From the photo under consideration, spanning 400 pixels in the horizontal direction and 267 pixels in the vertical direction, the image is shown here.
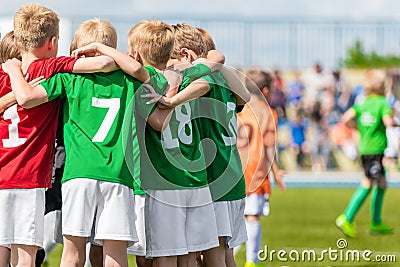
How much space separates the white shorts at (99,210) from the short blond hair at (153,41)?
79 cm

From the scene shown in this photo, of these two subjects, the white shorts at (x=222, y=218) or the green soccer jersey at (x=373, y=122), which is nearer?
the white shorts at (x=222, y=218)

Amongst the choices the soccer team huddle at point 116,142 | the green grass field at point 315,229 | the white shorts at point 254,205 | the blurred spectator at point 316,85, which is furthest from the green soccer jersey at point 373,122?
the blurred spectator at point 316,85

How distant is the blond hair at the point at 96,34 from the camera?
5621 millimetres

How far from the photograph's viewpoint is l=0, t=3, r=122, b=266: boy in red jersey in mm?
5555

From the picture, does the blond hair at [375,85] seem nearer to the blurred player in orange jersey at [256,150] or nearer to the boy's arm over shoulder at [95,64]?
the blurred player in orange jersey at [256,150]

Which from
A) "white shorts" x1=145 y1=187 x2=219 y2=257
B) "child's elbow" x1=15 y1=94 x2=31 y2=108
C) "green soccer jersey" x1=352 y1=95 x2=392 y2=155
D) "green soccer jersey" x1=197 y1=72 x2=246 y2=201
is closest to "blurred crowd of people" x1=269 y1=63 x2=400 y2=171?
"green soccer jersey" x1=352 y1=95 x2=392 y2=155

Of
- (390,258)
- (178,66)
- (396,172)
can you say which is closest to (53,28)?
(178,66)

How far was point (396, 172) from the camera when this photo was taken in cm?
2166

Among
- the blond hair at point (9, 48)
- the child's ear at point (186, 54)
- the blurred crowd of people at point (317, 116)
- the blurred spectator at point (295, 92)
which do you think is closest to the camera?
the child's ear at point (186, 54)

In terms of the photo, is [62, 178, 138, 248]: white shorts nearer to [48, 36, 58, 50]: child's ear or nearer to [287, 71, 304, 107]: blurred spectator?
[48, 36, 58, 50]: child's ear

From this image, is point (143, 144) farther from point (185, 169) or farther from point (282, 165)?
point (282, 165)

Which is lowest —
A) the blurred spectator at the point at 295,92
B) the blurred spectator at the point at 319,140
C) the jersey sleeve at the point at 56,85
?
the blurred spectator at the point at 319,140

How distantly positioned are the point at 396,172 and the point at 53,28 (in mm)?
17016

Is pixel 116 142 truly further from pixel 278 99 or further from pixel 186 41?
pixel 278 99
